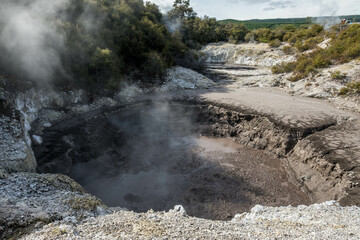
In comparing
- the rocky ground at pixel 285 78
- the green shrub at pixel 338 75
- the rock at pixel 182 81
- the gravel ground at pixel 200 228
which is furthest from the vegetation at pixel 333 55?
the gravel ground at pixel 200 228

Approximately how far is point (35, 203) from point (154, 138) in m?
13.6

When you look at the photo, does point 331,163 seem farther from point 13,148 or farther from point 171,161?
point 13,148

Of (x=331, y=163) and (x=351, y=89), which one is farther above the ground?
(x=351, y=89)

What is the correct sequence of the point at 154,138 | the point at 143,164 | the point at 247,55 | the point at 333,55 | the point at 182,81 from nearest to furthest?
the point at 143,164
the point at 154,138
the point at 333,55
the point at 182,81
the point at 247,55

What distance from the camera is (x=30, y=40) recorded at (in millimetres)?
21531

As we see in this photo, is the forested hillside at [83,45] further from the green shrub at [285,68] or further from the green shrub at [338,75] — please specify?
the green shrub at [338,75]

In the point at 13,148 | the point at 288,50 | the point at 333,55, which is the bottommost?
the point at 13,148

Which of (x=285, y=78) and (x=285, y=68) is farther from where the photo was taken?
(x=285, y=68)

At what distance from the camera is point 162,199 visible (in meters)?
14.9

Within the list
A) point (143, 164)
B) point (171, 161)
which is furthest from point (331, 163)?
point (143, 164)

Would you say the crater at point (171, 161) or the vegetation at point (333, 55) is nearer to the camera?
the crater at point (171, 161)

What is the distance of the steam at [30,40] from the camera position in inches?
799

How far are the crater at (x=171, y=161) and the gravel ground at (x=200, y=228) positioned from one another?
448 centimetres

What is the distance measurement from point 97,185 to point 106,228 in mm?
8170
